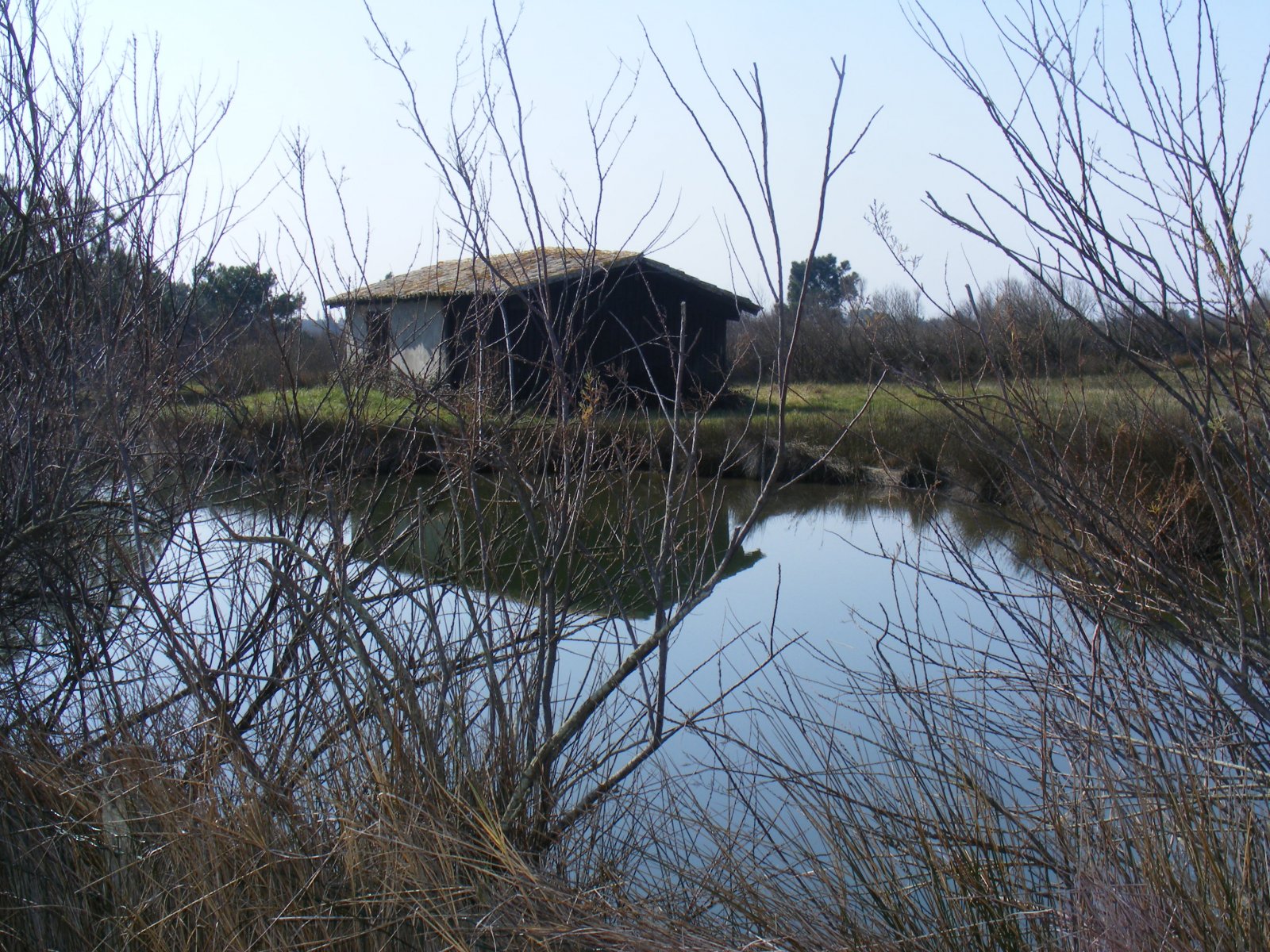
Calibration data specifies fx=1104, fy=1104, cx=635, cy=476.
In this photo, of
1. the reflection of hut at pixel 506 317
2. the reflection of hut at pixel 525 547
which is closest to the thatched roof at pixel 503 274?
the reflection of hut at pixel 506 317

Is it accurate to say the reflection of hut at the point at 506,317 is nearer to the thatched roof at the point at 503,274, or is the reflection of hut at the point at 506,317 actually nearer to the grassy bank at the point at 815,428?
the thatched roof at the point at 503,274

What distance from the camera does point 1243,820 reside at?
7.02ft

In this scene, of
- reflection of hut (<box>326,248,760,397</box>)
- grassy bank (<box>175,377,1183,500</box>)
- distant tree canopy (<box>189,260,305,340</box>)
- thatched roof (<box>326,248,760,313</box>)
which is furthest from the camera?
distant tree canopy (<box>189,260,305,340</box>)

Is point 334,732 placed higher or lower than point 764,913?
higher

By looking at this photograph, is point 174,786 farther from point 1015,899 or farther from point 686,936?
point 1015,899

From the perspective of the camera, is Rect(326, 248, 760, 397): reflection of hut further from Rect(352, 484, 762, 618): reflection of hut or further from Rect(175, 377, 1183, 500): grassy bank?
Rect(352, 484, 762, 618): reflection of hut

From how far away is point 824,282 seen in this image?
135 feet

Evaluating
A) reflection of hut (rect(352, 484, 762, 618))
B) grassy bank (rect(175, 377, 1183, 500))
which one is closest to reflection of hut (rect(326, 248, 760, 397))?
grassy bank (rect(175, 377, 1183, 500))

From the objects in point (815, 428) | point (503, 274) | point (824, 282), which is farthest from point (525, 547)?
point (824, 282)

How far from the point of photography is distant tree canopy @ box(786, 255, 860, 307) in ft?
8.80

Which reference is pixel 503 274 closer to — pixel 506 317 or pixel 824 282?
pixel 506 317

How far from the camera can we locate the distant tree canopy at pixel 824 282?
2682 millimetres

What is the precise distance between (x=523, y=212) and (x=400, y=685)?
3.92 feet

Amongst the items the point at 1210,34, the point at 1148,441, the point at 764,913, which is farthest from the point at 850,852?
the point at 1148,441
